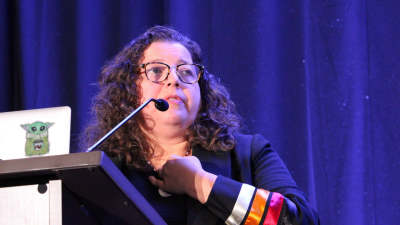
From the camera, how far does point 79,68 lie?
2.05 metres

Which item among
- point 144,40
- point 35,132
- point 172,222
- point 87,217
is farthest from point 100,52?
point 87,217

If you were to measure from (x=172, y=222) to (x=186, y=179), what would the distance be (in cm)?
14

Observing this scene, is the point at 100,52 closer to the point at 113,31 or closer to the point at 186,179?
the point at 113,31

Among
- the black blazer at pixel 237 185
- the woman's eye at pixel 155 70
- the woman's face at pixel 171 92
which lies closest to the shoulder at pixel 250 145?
the black blazer at pixel 237 185

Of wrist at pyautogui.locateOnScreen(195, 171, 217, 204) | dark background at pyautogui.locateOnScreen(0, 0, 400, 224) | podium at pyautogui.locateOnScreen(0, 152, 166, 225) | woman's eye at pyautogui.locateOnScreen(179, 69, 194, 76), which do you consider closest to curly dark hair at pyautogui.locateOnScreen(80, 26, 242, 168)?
woman's eye at pyautogui.locateOnScreen(179, 69, 194, 76)

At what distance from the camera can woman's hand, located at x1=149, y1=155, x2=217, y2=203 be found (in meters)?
1.09

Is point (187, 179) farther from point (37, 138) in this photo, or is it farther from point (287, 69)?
point (287, 69)

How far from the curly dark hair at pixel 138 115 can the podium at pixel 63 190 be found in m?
0.60

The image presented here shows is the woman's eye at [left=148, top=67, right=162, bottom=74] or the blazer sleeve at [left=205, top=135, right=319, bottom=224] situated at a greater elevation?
the woman's eye at [left=148, top=67, right=162, bottom=74]

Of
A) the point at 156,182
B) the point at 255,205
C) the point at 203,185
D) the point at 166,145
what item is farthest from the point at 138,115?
the point at 255,205

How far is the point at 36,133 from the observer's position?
43.8 inches

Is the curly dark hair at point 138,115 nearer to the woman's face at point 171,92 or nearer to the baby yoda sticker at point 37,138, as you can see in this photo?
the woman's face at point 171,92

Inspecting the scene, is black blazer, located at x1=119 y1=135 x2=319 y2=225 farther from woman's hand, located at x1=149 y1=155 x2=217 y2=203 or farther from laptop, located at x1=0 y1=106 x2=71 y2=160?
laptop, located at x1=0 y1=106 x2=71 y2=160

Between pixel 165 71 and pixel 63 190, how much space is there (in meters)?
0.74
